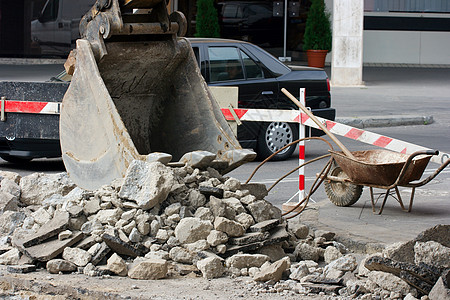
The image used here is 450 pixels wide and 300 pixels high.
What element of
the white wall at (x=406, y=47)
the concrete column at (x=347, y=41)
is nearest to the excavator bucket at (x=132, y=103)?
the concrete column at (x=347, y=41)

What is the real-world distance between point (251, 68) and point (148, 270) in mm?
6506

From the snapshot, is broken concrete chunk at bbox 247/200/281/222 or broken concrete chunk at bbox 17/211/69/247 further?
broken concrete chunk at bbox 247/200/281/222

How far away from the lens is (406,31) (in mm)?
29266

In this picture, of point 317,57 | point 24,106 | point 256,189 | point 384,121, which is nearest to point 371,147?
point 384,121

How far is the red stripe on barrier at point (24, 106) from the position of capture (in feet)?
33.5

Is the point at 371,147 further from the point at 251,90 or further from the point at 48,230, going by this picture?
the point at 48,230

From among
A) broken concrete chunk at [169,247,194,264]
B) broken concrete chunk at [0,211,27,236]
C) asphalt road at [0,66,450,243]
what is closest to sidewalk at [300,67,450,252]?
asphalt road at [0,66,450,243]

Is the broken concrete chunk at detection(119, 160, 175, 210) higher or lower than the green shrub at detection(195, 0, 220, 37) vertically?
lower

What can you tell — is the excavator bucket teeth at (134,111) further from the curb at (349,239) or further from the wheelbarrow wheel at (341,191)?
the wheelbarrow wheel at (341,191)

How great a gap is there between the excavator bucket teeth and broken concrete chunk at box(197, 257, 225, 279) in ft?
4.32

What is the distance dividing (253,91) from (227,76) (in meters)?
0.45

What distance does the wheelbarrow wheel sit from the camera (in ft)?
27.2

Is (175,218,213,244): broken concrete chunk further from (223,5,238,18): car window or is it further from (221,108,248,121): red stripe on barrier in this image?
(223,5,238,18): car window

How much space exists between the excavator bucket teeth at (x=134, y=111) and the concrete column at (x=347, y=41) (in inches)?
574
